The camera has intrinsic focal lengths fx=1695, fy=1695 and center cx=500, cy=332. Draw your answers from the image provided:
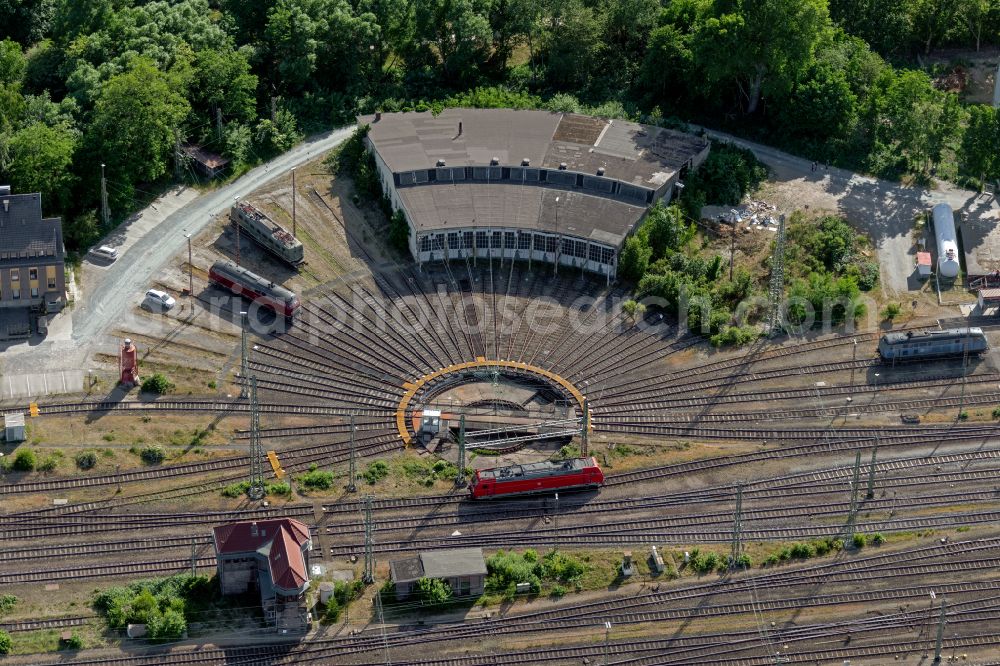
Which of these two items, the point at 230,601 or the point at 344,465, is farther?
the point at 344,465

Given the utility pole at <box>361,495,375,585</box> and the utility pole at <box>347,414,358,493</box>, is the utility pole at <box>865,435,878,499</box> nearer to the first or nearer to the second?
the utility pole at <box>361,495,375,585</box>

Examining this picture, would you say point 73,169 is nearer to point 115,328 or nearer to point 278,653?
point 115,328

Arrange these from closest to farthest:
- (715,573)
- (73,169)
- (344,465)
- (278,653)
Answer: (278,653) < (715,573) < (344,465) < (73,169)

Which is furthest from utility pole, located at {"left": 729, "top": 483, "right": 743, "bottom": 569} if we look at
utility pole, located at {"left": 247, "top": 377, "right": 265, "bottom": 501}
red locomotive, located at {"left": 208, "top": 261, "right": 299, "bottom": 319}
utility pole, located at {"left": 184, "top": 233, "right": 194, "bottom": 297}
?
utility pole, located at {"left": 184, "top": 233, "right": 194, "bottom": 297}

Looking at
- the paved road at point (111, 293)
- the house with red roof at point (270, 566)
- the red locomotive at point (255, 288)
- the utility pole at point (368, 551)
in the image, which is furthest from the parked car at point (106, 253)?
the utility pole at point (368, 551)

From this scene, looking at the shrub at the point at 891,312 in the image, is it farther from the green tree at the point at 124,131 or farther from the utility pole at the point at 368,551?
the green tree at the point at 124,131

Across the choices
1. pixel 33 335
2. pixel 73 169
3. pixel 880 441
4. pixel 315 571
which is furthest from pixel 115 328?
pixel 880 441

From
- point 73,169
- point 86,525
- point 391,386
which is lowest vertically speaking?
point 86,525
